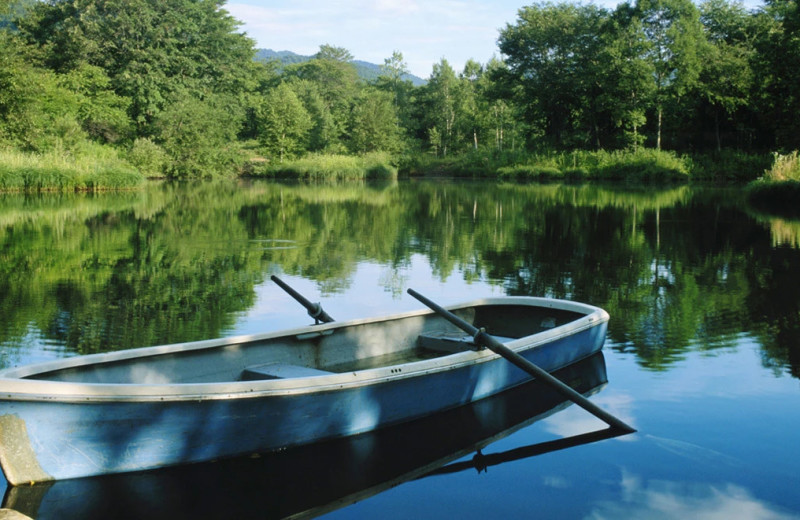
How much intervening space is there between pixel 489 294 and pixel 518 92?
45690mm

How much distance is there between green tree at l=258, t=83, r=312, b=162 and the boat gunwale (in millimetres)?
56112

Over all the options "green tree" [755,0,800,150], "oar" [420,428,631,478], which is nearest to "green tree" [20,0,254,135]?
"green tree" [755,0,800,150]

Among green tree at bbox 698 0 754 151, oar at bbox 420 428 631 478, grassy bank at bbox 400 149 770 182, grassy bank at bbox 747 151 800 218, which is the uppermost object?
green tree at bbox 698 0 754 151

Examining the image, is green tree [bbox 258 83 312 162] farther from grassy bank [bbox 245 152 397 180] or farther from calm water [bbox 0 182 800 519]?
calm water [bbox 0 182 800 519]

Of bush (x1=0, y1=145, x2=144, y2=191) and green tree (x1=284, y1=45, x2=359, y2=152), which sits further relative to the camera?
green tree (x1=284, y1=45, x2=359, y2=152)

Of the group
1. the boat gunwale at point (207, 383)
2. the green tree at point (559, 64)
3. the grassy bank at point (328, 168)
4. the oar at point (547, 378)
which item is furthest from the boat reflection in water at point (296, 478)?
the grassy bank at point (328, 168)

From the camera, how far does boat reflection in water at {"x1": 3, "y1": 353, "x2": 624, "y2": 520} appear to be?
15.3ft

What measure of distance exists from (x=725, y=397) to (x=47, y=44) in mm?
52402

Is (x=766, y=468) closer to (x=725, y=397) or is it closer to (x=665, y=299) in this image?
(x=725, y=397)

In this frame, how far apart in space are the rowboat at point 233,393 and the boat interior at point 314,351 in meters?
0.01

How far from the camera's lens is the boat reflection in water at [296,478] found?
468 centimetres

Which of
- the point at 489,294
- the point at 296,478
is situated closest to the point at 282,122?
the point at 489,294

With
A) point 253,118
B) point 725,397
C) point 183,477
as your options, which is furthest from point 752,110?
point 183,477

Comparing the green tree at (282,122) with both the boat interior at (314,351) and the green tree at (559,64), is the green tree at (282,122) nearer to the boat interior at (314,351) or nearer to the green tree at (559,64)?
the green tree at (559,64)
